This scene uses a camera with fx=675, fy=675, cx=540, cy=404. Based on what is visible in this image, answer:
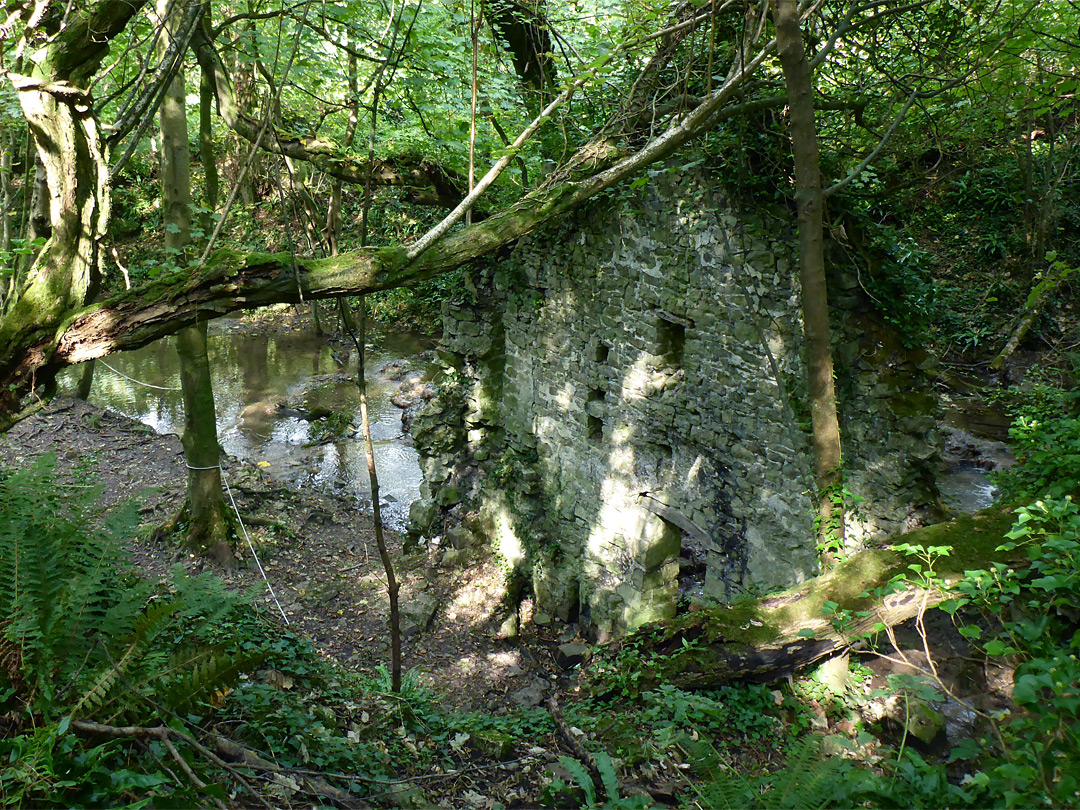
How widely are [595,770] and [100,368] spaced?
16.4 meters

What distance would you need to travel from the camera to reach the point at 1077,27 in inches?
197

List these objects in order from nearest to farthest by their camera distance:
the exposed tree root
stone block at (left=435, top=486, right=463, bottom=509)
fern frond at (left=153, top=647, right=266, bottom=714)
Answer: the exposed tree root, fern frond at (left=153, top=647, right=266, bottom=714), stone block at (left=435, top=486, right=463, bottom=509)

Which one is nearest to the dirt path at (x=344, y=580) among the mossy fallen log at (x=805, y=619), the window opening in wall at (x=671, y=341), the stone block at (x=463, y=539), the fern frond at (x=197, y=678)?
the stone block at (x=463, y=539)

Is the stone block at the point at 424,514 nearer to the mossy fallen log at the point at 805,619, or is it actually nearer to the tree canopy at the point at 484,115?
the tree canopy at the point at 484,115

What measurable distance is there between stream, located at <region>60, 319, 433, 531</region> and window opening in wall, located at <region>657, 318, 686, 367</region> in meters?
4.92

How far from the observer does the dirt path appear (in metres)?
6.20

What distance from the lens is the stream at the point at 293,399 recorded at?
35.1 feet

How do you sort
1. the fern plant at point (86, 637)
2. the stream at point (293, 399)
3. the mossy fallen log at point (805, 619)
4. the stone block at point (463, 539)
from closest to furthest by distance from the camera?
the fern plant at point (86, 637) < the mossy fallen log at point (805, 619) < the stone block at point (463, 539) < the stream at point (293, 399)

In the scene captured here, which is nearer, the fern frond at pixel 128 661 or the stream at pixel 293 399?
the fern frond at pixel 128 661

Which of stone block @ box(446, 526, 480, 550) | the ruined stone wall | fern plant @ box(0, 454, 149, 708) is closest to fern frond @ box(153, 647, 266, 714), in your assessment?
fern plant @ box(0, 454, 149, 708)

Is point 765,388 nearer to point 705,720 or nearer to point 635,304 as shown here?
point 635,304

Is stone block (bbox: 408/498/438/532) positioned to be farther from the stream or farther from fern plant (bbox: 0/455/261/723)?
fern plant (bbox: 0/455/261/723)

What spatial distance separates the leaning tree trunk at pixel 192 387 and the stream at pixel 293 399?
2.46m

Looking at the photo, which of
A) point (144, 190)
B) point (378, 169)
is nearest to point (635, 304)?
point (378, 169)
